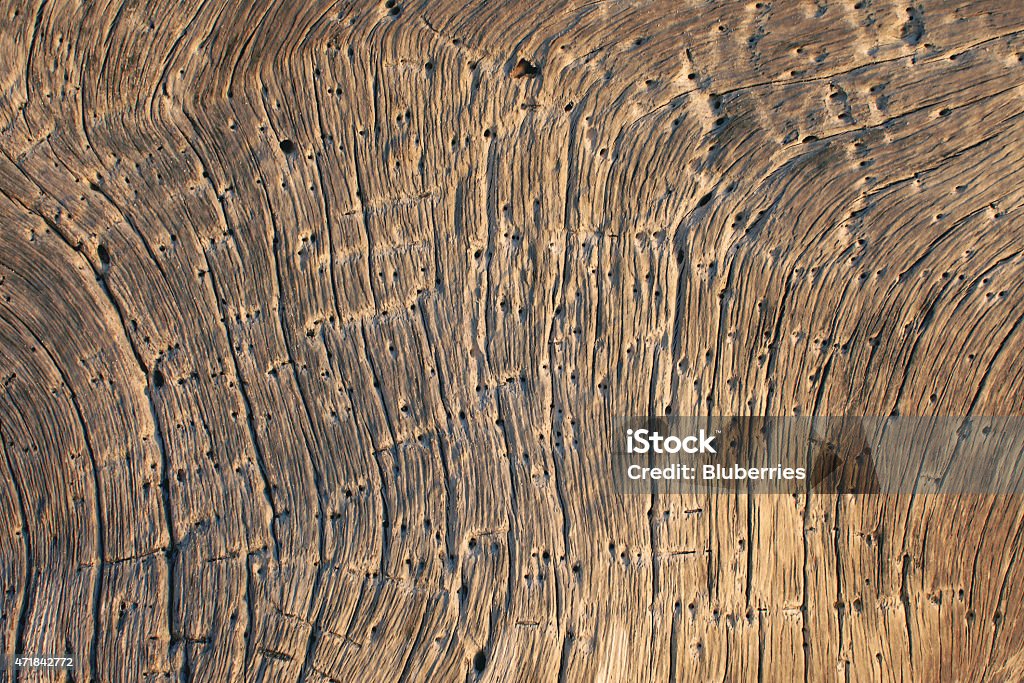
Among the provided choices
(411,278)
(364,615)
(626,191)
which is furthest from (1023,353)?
(364,615)

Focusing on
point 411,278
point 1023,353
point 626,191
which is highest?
point 626,191

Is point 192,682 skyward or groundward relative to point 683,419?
groundward

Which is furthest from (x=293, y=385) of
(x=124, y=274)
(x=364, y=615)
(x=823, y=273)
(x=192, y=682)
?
(x=823, y=273)

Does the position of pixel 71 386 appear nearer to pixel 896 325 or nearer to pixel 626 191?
pixel 626 191

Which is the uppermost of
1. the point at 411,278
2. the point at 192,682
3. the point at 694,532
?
the point at 411,278

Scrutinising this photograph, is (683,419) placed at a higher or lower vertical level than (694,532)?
higher

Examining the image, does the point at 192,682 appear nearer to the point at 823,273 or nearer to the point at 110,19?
the point at 110,19
